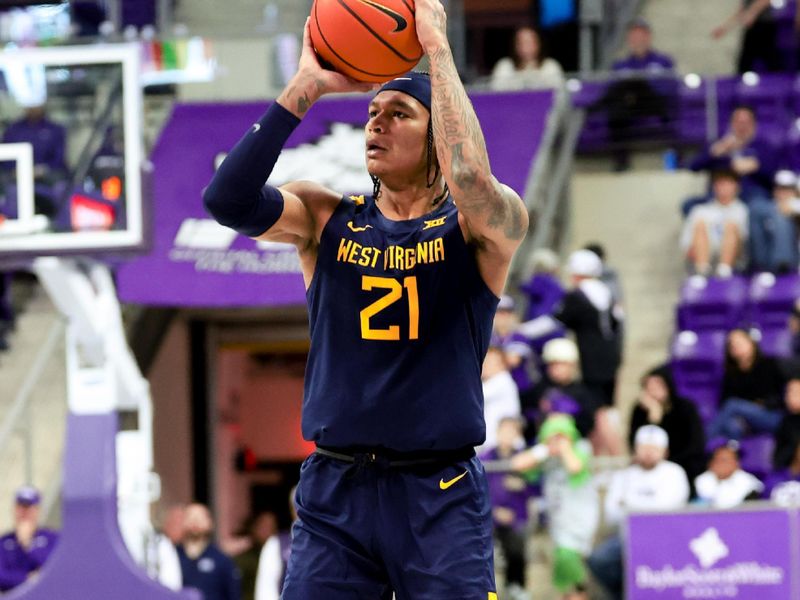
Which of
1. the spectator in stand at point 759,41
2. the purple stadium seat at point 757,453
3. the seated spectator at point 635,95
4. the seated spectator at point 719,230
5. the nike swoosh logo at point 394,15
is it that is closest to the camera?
the nike swoosh logo at point 394,15

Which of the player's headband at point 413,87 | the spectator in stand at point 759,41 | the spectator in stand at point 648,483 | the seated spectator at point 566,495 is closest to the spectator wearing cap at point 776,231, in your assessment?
the spectator in stand at point 759,41

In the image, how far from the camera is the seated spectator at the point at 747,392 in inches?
448

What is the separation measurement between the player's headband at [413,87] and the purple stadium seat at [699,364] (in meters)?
8.28

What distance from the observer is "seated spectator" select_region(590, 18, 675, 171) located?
15.1 meters

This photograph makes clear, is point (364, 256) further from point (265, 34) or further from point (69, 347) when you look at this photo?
point (265, 34)

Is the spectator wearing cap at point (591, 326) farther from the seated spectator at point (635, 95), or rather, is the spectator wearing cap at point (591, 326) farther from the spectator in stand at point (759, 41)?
the spectator in stand at point (759, 41)

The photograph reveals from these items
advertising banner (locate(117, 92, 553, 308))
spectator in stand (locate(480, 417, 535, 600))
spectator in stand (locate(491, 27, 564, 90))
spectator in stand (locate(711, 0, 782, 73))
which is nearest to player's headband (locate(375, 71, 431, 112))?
spectator in stand (locate(480, 417, 535, 600))

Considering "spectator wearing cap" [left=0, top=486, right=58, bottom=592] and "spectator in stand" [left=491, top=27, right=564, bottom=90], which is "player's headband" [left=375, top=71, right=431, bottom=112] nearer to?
"spectator wearing cap" [left=0, top=486, right=58, bottom=592]

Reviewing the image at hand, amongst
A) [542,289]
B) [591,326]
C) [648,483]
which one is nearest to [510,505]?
[648,483]

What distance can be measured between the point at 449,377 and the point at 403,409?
0.52 feet

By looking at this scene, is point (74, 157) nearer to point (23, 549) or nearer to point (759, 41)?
point (23, 549)

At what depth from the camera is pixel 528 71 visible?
604 inches

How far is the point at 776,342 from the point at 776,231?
0.92m

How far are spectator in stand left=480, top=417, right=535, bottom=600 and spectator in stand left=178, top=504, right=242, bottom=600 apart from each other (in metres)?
1.82
